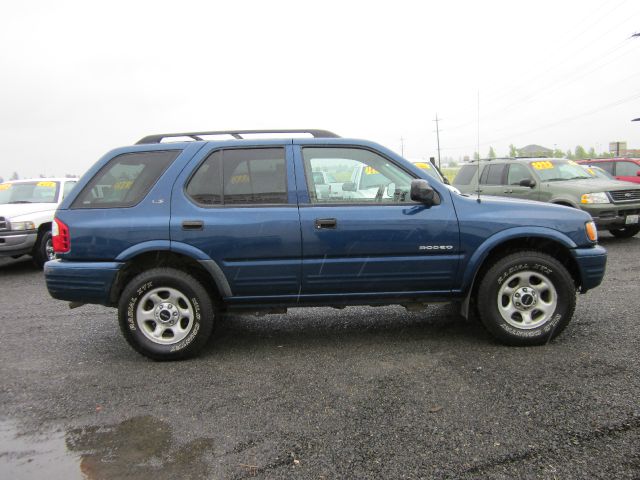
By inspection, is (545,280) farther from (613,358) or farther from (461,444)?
(461,444)

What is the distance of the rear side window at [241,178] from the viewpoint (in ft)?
12.7

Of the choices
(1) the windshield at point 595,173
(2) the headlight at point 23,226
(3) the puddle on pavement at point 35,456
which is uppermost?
(1) the windshield at point 595,173

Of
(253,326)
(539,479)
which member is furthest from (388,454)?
(253,326)

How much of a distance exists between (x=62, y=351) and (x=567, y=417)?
412 cm

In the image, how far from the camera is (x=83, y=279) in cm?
379

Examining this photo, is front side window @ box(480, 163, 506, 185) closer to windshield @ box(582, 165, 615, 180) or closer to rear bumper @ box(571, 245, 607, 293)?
windshield @ box(582, 165, 615, 180)

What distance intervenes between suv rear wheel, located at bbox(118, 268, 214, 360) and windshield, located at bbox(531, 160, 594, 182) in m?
8.09

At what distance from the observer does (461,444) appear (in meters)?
2.56

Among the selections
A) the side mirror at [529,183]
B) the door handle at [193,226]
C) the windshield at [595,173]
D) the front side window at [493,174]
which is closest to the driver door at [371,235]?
the door handle at [193,226]

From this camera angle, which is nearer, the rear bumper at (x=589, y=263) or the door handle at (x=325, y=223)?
the door handle at (x=325, y=223)

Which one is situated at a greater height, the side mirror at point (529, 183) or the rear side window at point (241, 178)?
the rear side window at point (241, 178)

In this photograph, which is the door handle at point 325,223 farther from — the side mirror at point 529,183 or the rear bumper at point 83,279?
the side mirror at point 529,183

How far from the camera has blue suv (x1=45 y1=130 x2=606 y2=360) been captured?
3771mm

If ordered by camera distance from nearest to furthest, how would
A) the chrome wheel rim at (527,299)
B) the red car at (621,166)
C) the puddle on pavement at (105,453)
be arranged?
1. the puddle on pavement at (105,453)
2. the chrome wheel rim at (527,299)
3. the red car at (621,166)
